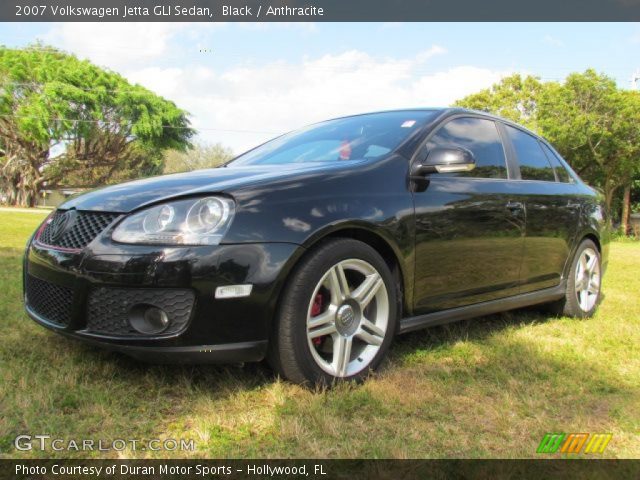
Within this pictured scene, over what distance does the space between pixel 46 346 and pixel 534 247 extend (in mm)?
3142

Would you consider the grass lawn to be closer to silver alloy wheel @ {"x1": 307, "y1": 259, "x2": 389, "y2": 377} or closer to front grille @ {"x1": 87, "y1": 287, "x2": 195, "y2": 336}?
silver alloy wheel @ {"x1": 307, "y1": 259, "x2": 389, "y2": 377}

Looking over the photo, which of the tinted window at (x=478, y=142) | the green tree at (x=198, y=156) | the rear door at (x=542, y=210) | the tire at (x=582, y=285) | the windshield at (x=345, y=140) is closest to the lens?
the windshield at (x=345, y=140)

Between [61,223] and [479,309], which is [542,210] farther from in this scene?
[61,223]

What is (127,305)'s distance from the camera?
7.33ft

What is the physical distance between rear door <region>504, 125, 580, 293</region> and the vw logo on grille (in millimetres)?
2727

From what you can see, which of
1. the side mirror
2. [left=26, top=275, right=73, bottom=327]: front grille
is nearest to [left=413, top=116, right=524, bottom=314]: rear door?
the side mirror

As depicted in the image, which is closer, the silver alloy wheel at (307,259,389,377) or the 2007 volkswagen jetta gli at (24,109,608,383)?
the 2007 volkswagen jetta gli at (24,109,608,383)

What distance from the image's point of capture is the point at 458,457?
1996 mm

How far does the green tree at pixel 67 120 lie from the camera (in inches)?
1267

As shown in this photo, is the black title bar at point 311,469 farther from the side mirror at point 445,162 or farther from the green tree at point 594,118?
the green tree at point 594,118

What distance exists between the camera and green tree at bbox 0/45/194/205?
1267 inches

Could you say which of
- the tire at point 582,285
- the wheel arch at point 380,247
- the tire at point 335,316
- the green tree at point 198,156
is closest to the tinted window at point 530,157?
the tire at point 582,285

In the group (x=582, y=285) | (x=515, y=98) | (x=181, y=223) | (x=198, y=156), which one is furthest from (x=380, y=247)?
(x=198, y=156)

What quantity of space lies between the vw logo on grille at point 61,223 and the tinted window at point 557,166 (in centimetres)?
357
